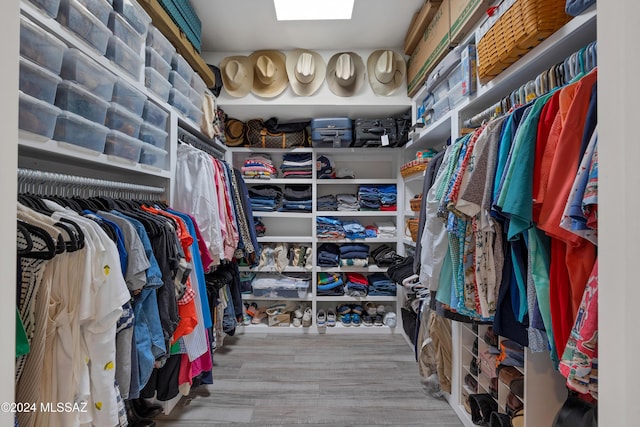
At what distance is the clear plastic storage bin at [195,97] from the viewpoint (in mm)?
1991

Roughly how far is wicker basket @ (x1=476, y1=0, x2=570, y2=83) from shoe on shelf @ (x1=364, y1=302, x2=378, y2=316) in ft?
7.01

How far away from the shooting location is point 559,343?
76 centimetres

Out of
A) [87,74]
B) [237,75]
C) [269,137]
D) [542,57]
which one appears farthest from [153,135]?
[542,57]

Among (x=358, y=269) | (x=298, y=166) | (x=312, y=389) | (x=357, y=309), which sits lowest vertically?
(x=312, y=389)

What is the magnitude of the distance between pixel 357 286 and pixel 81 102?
237 centimetres

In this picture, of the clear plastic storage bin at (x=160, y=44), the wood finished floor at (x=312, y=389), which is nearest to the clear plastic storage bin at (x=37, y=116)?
the clear plastic storage bin at (x=160, y=44)

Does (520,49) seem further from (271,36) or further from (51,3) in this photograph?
(271,36)

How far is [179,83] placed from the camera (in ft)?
5.95

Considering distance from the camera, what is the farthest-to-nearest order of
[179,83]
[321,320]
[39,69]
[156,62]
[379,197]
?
[379,197], [321,320], [179,83], [156,62], [39,69]

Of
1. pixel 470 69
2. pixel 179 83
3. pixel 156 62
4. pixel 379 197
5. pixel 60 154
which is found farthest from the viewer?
pixel 379 197

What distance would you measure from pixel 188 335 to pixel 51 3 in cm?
134

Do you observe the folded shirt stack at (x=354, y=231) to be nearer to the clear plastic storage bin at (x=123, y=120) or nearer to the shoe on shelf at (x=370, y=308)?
the shoe on shelf at (x=370, y=308)

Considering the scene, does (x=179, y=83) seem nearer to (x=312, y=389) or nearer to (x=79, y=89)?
(x=79, y=89)

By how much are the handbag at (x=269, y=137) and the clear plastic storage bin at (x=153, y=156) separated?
1.19 m
